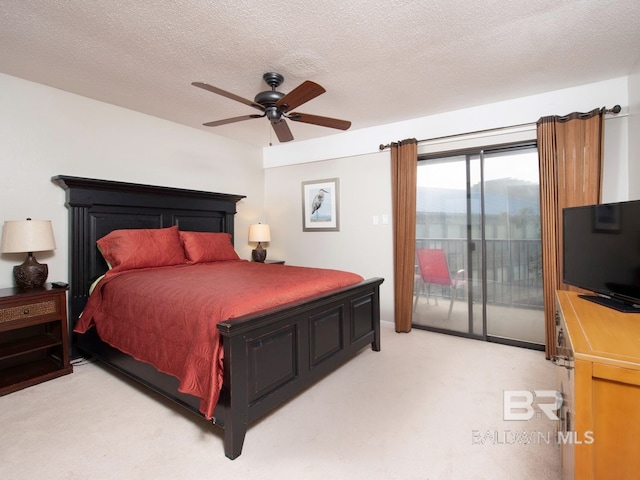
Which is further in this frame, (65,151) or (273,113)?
(65,151)

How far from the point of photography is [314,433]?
187 centimetres

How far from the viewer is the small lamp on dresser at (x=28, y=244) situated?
2.46 metres

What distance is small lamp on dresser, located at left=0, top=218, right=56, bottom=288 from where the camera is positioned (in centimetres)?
246

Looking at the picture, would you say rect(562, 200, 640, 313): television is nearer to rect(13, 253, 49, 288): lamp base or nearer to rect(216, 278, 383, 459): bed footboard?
rect(216, 278, 383, 459): bed footboard

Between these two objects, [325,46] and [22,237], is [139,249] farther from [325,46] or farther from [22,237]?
[325,46]

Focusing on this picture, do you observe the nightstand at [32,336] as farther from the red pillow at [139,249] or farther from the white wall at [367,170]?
the white wall at [367,170]

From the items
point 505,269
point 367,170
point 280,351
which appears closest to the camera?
point 280,351

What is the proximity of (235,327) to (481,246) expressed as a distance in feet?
9.22

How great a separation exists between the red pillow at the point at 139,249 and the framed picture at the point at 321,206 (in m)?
1.87

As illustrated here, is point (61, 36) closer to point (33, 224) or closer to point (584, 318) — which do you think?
point (33, 224)

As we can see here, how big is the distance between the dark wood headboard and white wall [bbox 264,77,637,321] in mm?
1370

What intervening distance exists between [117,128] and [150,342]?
7.84 ft

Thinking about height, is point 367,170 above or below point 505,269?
above

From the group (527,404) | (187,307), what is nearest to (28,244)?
(187,307)
